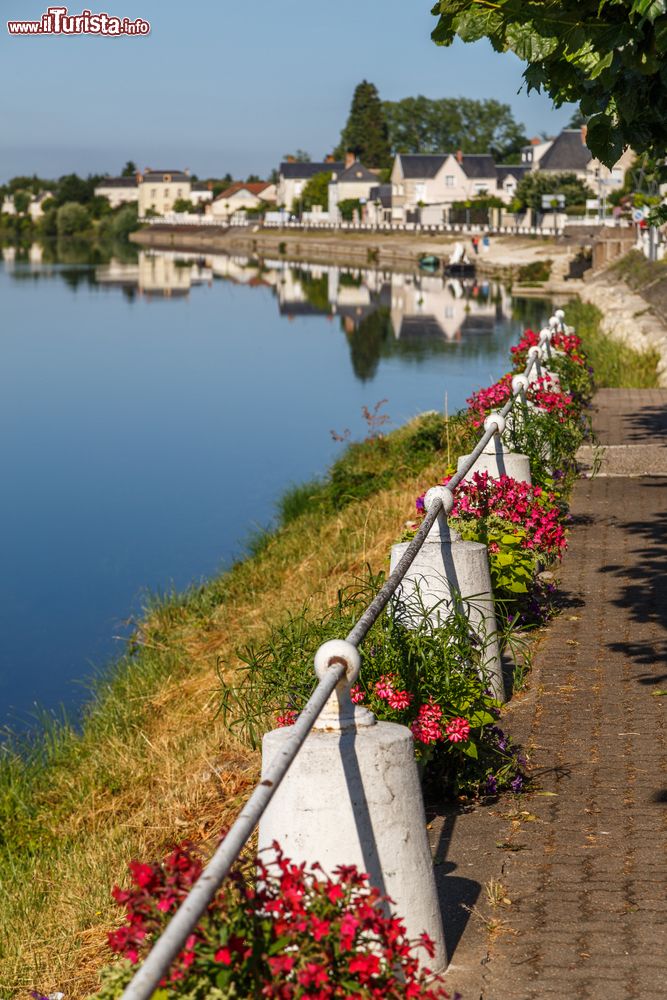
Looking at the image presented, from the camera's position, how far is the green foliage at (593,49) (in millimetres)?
5754

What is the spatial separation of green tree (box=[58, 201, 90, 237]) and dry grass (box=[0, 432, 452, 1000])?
166266 millimetres

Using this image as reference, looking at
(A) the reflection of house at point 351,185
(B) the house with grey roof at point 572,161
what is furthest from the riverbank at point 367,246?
(B) the house with grey roof at point 572,161

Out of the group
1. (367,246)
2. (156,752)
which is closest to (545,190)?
(367,246)

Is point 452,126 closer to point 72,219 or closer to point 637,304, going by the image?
point 72,219

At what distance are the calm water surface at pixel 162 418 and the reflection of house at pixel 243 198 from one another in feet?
425

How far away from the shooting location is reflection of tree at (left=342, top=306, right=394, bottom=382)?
36.3m

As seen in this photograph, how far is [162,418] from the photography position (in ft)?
95.3

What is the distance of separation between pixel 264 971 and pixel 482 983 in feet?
3.85

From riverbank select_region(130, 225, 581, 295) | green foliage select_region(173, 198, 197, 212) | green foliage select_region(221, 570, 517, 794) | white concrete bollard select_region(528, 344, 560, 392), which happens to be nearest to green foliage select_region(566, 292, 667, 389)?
white concrete bollard select_region(528, 344, 560, 392)

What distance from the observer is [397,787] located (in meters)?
3.89

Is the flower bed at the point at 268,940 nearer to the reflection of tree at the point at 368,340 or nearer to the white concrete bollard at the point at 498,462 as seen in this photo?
the white concrete bollard at the point at 498,462

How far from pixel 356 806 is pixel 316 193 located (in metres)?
159

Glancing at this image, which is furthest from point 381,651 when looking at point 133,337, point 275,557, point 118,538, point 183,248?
point 183,248

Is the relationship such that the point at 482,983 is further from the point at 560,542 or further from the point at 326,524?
the point at 326,524
